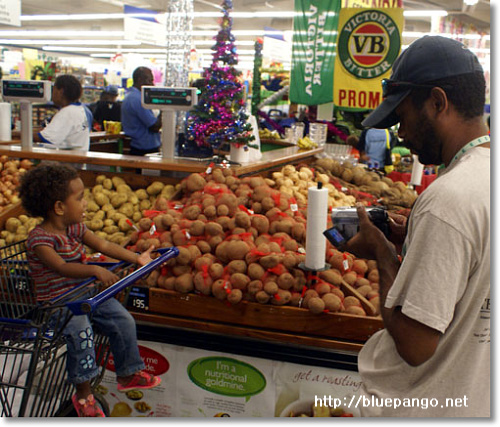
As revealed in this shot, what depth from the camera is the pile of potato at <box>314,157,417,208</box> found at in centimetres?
451

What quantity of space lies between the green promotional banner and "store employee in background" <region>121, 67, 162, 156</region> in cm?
186

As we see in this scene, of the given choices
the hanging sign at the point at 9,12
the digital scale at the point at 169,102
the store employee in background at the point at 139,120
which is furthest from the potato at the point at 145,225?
the hanging sign at the point at 9,12

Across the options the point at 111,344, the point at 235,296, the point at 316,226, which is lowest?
the point at 111,344

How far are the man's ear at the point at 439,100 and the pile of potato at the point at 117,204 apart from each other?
226 centimetres

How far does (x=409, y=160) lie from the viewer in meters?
6.70

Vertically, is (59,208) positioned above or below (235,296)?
above

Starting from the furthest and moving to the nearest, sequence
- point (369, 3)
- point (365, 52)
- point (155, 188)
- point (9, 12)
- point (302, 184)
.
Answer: point (9, 12) → point (369, 3) → point (365, 52) → point (302, 184) → point (155, 188)

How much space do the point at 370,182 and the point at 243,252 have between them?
2664 millimetres

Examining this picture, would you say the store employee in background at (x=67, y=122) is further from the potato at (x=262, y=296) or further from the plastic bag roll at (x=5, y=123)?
the potato at (x=262, y=296)

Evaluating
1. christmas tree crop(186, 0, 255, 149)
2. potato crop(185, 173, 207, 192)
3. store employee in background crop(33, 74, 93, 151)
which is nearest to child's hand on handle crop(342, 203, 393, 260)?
potato crop(185, 173, 207, 192)

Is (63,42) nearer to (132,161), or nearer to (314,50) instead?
(314,50)

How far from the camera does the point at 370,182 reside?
4891 mm

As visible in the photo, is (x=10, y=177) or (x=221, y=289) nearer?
(x=221, y=289)

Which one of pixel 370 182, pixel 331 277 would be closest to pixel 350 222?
pixel 331 277
